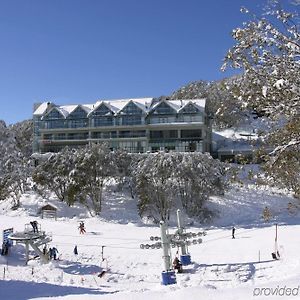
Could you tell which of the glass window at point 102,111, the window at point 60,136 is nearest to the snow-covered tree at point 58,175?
the glass window at point 102,111

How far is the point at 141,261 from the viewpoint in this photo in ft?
84.5

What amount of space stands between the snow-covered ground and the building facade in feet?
63.2

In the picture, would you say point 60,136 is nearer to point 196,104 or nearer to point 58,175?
point 196,104

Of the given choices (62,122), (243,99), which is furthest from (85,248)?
(62,122)

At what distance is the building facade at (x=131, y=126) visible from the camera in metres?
62.2

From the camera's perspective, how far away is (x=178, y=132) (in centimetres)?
6275

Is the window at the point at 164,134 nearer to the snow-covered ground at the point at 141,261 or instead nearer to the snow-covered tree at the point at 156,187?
the snow-covered tree at the point at 156,187

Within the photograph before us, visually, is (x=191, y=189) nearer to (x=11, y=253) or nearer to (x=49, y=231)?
(x=49, y=231)

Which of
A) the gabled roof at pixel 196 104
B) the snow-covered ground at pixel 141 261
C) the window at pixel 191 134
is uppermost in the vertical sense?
the gabled roof at pixel 196 104

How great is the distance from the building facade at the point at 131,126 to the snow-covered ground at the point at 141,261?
19271mm

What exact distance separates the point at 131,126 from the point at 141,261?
40.2 meters

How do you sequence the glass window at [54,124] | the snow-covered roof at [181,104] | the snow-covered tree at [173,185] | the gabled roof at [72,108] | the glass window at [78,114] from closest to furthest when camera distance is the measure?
the snow-covered tree at [173,185], the snow-covered roof at [181,104], the glass window at [78,114], the gabled roof at [72,108], the glass window at [54,124]

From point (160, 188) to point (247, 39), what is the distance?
32521mm

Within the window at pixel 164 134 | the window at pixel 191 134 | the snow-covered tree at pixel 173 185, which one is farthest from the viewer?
the window at pixel 164 134
